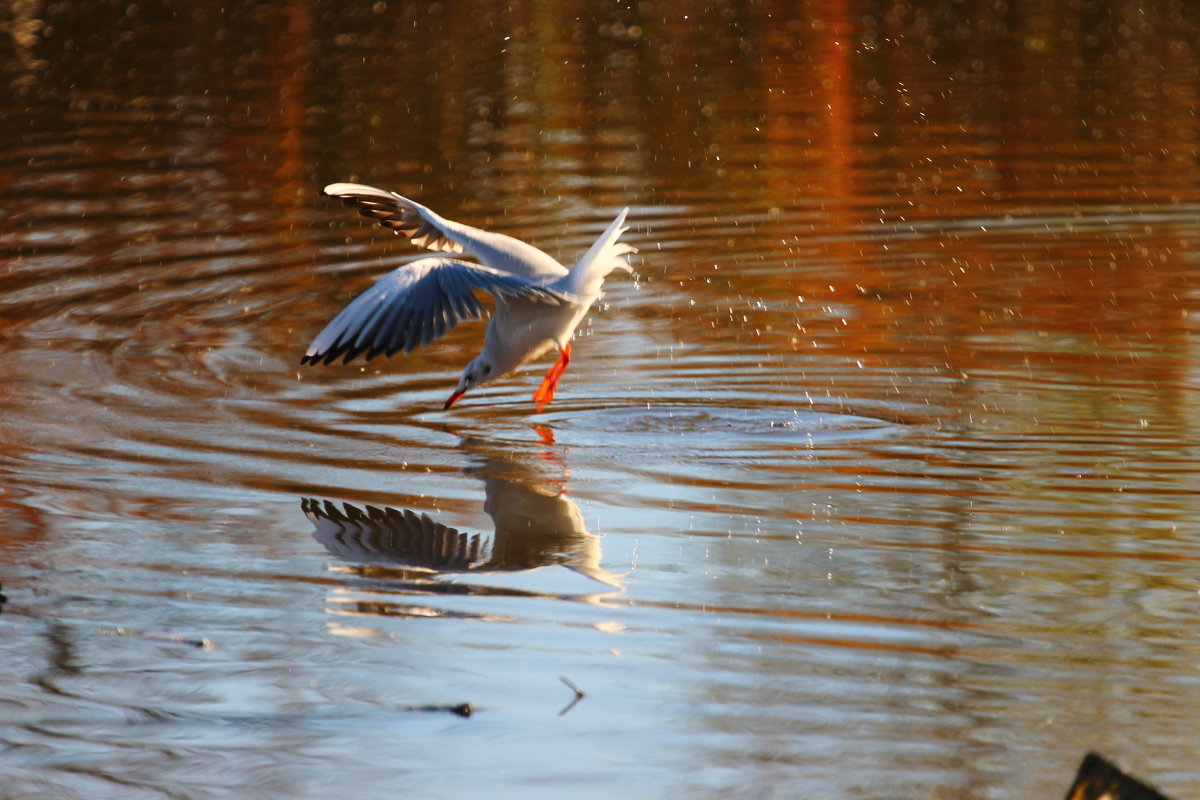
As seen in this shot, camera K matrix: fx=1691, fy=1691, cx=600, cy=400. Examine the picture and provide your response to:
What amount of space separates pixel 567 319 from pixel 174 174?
813 centimetres

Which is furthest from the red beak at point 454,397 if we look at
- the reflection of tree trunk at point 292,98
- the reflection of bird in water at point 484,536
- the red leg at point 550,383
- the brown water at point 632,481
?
the reflection of tree trunk at point 292,98

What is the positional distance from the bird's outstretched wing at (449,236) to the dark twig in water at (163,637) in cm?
287

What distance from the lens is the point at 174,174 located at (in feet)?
47.8

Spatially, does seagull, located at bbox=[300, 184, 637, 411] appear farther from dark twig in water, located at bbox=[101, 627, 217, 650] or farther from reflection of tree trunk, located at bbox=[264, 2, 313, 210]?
reflection of tree trunk, located at bbox=[264, 2, 313, 210]

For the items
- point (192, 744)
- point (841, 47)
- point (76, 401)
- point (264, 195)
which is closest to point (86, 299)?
point (76, 401)

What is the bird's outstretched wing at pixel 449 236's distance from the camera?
24.2 ft

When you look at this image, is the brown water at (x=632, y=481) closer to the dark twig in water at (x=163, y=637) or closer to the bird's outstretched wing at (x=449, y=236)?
the dark twig in water at (x=163, y=637)

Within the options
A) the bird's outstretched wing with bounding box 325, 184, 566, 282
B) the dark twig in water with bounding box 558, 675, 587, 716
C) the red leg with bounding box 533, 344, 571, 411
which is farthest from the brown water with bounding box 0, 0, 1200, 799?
the bird's outstretched wing with bounding box 325, 184, 566, 282

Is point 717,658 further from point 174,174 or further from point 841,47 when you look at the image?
point 841,47

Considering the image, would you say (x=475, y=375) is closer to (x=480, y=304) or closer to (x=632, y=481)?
(x=480, y=304)

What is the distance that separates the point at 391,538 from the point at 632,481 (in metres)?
1.07

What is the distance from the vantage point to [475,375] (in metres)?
7.53

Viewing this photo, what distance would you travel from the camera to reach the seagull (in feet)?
22.5

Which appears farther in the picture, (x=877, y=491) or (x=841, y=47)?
(x=841, y=47)
